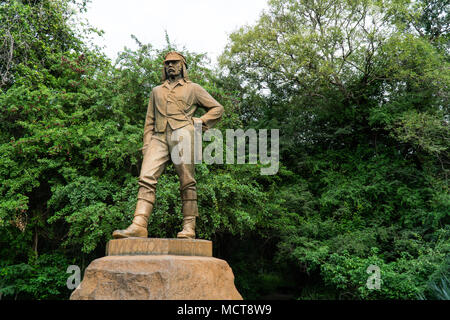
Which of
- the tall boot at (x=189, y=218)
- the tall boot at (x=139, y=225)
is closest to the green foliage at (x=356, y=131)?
the tall boot at (x=189, y=218)

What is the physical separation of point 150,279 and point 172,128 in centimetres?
A: 195

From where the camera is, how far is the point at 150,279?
380cm

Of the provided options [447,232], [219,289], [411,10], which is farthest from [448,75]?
[219,289]

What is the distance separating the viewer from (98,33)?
42.3 feet

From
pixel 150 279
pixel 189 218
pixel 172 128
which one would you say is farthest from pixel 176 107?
pixel 150 279

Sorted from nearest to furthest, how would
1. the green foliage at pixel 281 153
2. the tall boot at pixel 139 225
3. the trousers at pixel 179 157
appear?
1. the tall boot at pixel 139 225
2. the trousers at pixel 179 157
3. the green foliage at pixel 281 153

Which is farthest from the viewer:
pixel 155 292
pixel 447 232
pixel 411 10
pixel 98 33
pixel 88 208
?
pixel 98 33

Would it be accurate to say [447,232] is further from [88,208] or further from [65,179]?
[65,179]

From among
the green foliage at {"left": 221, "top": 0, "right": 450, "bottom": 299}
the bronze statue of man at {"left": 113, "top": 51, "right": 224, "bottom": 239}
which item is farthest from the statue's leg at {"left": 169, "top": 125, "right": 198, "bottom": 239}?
the green foliage at {"left": 221, "top": 0, "right": 450, "bottom": 299}

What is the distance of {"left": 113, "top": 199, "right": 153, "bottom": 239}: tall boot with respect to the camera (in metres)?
4.28

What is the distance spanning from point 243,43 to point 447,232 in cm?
843

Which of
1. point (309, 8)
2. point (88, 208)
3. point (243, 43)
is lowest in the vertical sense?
point (88, 208)

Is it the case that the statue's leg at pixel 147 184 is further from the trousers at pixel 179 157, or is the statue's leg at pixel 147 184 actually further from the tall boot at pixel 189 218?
the tall boot at pixel 189 218

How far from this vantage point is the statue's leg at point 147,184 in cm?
441
